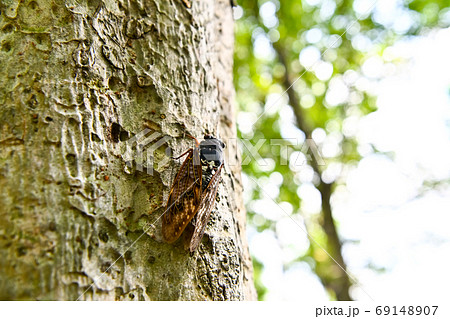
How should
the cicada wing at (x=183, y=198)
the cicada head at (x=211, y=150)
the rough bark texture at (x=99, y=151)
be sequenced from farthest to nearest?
1. the cicada head at (x=211, y=150)
2. the cicada wing at (x=183, y=198)
3. the rough bark texture at (x=99, y=151)

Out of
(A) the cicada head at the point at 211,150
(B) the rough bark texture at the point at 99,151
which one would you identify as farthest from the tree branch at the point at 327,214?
(B) the rough bark texture at the point at 99,151

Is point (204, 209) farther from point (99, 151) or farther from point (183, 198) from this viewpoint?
point (99, 151)

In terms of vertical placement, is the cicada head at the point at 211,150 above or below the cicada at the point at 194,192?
above

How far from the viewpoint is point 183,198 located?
1.87 m

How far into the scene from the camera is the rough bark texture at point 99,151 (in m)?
1.30

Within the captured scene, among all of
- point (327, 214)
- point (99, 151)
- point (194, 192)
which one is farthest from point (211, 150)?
point (327, 214)

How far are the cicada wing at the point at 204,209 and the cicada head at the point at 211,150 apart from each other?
2.8 inches

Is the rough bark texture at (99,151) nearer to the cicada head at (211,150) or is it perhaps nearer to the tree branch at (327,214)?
the cicada head at (211,150)

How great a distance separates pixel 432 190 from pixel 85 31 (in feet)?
28.7

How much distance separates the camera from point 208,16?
2.59 metres

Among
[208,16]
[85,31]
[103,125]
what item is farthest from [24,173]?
[208,16]

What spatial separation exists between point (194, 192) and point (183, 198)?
0.40 ft

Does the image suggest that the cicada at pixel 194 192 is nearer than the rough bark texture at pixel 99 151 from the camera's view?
No

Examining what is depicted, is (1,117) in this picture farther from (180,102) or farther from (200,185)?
(200,185)
